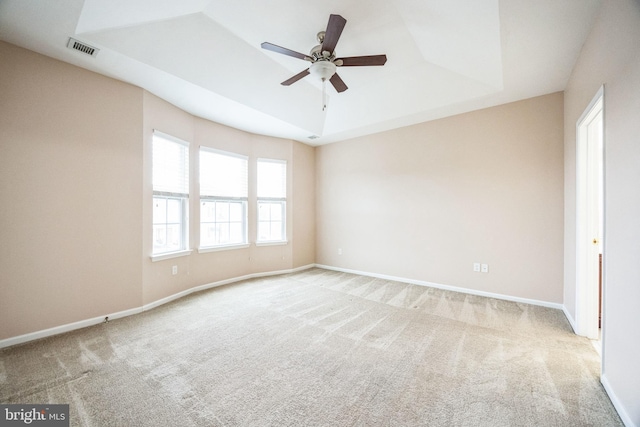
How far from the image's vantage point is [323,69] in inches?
96.7

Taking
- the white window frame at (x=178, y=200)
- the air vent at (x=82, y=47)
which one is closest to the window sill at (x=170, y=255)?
the white window frame at (x=178, y=200)

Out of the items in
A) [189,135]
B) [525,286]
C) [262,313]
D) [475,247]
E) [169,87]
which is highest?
[169,87]

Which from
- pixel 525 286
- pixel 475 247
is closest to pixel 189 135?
pixel 475 247

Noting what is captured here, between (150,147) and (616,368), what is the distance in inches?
194

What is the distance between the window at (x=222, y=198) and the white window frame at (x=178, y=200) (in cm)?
30

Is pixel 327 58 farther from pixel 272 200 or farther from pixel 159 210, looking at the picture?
pixel 272 200

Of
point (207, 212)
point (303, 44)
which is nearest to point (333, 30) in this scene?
point (303, 44)

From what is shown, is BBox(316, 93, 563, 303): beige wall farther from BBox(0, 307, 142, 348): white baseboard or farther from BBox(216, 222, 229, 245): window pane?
BBox(0, 307, 142, 348): white baseboard

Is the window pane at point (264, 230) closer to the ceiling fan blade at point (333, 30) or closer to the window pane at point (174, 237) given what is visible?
the window pane at point (174, 237)

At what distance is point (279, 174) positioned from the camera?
17.1 ft

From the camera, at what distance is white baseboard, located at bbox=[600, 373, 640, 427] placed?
1.43 metres

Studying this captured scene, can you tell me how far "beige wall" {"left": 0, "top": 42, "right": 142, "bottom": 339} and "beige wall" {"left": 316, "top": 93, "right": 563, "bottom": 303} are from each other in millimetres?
3707

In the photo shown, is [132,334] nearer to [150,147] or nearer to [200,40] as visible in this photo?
[150,147]

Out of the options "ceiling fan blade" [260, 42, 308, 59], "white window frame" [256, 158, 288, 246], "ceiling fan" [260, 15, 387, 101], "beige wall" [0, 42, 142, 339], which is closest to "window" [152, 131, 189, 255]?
"beige wall" [0, 42, 142, 339]
